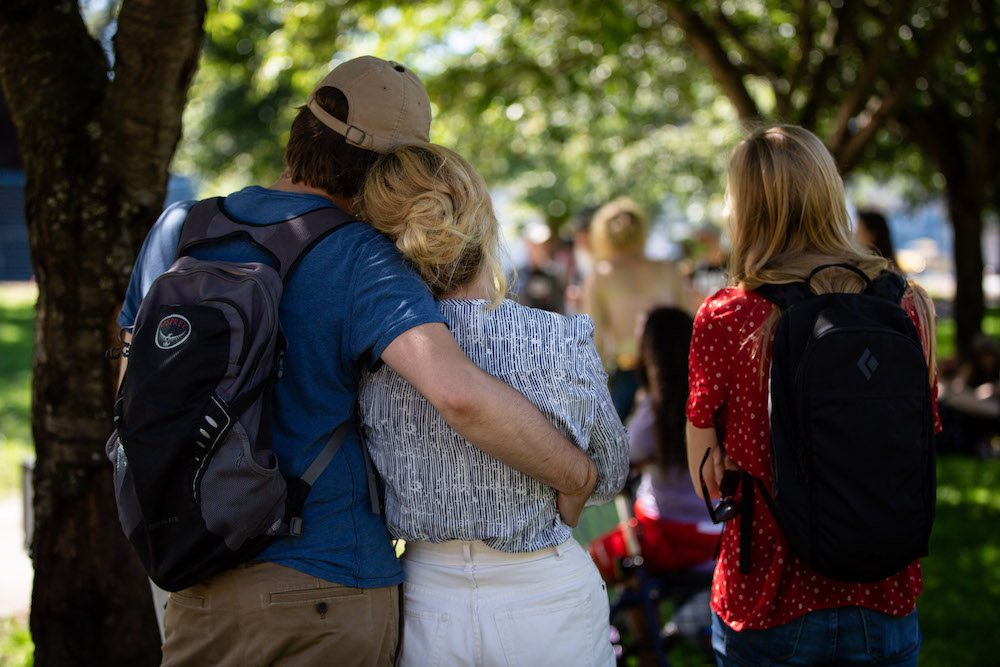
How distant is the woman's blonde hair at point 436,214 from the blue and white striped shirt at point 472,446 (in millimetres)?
79

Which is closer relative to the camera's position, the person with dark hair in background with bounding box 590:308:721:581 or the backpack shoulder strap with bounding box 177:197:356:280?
the backpack shoulder strap with bounding box 177:197:356:280

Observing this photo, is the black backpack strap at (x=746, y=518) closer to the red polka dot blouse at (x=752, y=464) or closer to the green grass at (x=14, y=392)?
the red polka dot blouse at (x=752, y=464)

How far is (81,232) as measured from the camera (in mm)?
2914

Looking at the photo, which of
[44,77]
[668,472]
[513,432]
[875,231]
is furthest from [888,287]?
[875,231]

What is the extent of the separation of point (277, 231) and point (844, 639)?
1.48 meters

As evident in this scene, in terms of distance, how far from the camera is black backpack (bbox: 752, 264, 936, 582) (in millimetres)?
1768

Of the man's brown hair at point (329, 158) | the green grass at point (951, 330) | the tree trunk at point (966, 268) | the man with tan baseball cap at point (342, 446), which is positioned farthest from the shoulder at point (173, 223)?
the green grass at point (951, 330)

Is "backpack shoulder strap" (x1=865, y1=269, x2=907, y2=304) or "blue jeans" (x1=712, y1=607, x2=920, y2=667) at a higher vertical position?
"backpack shoulder strap" (x1=865, y1=269, x2=907, y2=304)

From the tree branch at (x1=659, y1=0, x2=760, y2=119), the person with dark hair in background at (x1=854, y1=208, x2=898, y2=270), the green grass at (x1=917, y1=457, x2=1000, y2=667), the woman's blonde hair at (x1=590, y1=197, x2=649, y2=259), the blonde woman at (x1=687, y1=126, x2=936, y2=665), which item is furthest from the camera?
the tree branch at (x1=659, y1=0, x2=760, y2=119)

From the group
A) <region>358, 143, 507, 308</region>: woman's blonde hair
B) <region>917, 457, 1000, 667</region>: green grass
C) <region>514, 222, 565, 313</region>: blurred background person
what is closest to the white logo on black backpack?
<region>358, 143, 507, 308</region>: woman's blonde hair

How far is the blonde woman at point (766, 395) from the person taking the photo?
1965 millimetres

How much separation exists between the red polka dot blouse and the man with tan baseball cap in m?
0.38

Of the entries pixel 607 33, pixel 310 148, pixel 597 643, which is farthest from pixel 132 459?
pixel 607 33

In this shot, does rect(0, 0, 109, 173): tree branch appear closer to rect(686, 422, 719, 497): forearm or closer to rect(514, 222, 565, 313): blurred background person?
rect(686, 422, 719, 497): forearm
